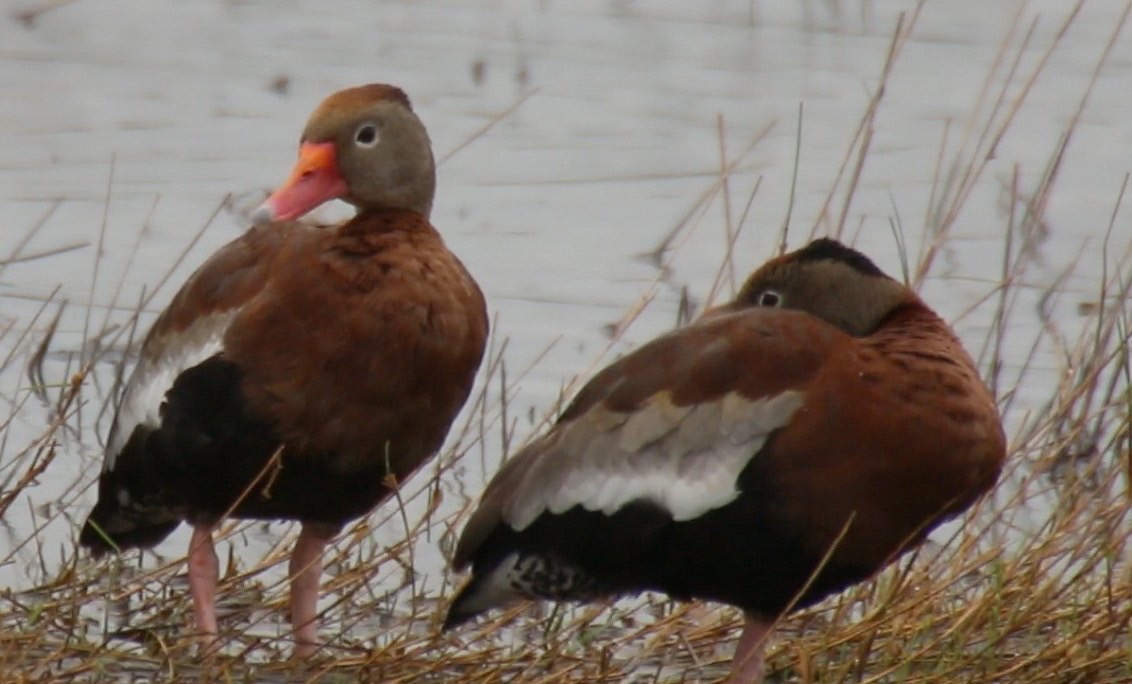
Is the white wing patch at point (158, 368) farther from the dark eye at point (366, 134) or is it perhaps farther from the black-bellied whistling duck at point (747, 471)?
the black-bellied whistling duck at point (747, 471)

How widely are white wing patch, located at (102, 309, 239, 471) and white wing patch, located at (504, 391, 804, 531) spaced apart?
949 mm

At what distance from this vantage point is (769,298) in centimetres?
598

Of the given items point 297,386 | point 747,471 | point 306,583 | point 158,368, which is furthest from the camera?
point 158,368

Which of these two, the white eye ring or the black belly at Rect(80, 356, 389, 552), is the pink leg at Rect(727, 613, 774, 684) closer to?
the black belly at Rect(80, 356, 389, 552)

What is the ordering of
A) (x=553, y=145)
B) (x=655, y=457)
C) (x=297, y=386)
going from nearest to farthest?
(x=655, y=457)
(x=297, y=386)
(x=553, y=145)

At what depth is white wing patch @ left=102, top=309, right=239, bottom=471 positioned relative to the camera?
6.21 metres

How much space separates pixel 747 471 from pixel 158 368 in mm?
1602

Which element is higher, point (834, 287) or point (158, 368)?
point (834, 287)

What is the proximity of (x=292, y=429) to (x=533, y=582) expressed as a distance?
742 millimetres

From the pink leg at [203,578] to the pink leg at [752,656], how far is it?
123 centimetres

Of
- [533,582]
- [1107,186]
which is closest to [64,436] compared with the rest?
[533,582]

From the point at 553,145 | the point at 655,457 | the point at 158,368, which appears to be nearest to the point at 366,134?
the point at 158,368

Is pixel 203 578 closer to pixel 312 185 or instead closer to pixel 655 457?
pixel 312 185

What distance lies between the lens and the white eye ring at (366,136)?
21.7ft
